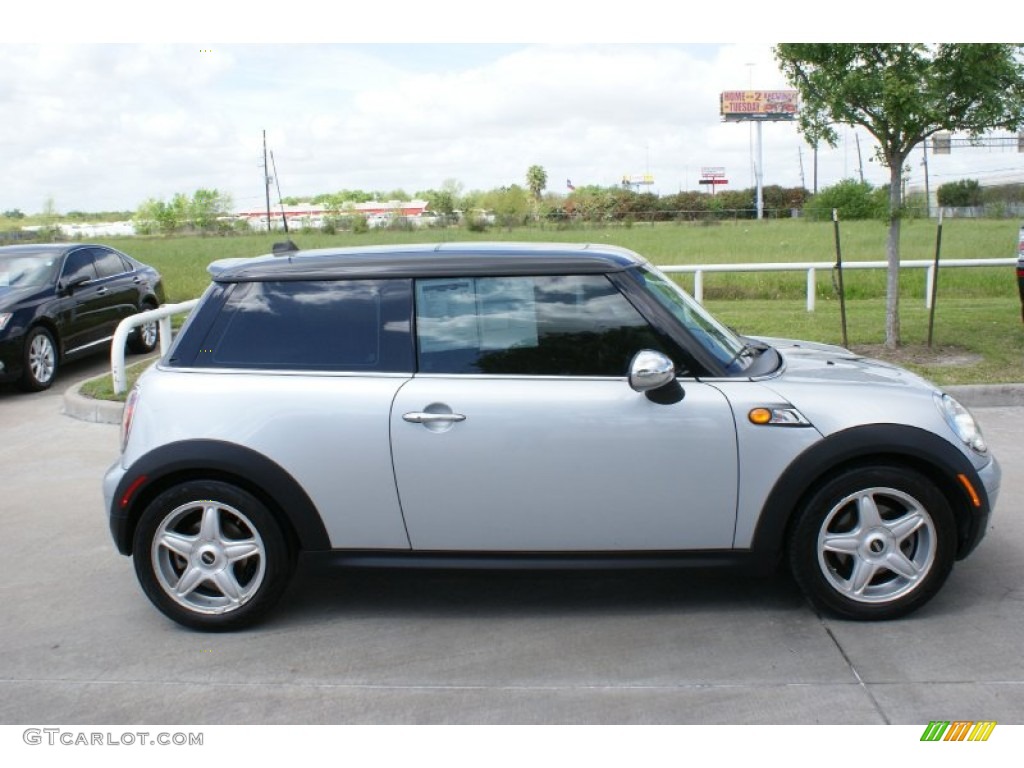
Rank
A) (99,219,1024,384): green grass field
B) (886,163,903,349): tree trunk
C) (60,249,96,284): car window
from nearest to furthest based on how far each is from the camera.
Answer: (99,219,1024,384): green grass field < (886,163,903,349): tree trunk < (60,249,96,284): car window

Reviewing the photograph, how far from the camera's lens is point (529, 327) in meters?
4.46

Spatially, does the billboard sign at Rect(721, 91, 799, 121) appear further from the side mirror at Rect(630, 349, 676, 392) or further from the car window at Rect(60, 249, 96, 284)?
the side mirror at Rect(630, 349, 676, 392)

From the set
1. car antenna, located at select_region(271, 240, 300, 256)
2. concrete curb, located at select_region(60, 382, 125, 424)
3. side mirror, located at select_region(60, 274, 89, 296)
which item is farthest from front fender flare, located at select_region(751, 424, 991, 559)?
side mirror, located at select_region(60, 274, 89, 296)

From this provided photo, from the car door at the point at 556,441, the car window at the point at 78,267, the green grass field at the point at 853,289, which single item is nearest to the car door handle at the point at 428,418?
the car door at the point at 556,441

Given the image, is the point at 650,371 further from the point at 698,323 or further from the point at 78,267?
the point at 78,267

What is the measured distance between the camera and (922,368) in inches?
388

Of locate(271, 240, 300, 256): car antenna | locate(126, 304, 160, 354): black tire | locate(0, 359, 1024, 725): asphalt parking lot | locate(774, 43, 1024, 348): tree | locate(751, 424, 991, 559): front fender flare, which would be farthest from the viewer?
locate(126, 304, 160, 354): black tire

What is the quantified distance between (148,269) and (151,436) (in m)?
10.3

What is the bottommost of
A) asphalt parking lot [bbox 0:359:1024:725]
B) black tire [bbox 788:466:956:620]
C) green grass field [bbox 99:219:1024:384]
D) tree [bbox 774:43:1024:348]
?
asphalt parking lot [bbox 0:359:1024:725]

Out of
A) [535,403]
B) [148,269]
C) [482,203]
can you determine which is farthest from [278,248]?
[482,203]

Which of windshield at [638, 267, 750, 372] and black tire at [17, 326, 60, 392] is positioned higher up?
windshield at [638, 267, 750, 372]

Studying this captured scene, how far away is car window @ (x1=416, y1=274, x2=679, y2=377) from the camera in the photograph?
442 cm

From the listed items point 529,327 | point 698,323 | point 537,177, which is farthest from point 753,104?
point 529,327
